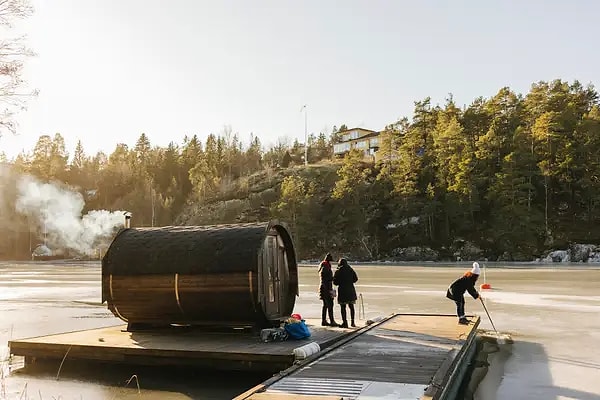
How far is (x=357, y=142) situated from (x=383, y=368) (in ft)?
430

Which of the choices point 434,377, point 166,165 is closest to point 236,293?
point 434,377

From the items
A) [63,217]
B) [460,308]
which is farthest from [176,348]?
[63,217]

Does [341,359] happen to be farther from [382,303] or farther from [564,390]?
[382,303]

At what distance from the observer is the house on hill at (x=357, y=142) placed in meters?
134

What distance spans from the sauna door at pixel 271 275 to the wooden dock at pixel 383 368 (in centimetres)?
216

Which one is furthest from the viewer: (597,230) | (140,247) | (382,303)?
(597,230)

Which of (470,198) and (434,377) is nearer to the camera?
(434,377)

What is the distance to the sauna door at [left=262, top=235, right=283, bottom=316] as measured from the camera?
12.9 meters

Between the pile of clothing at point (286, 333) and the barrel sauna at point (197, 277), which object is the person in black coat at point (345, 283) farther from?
the pile of clothing at point (286, 333)

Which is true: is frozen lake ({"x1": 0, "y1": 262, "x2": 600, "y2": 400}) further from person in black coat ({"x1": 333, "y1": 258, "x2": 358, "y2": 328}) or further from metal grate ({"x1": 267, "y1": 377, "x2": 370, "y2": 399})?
person in black coat ({"x1": 333, "y1": 258, "x2": 358, "y2": 328})

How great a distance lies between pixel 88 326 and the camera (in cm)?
1677

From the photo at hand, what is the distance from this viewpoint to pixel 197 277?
40.9 ft

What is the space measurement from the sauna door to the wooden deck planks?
961 mm

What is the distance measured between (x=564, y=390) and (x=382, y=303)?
1269cm
